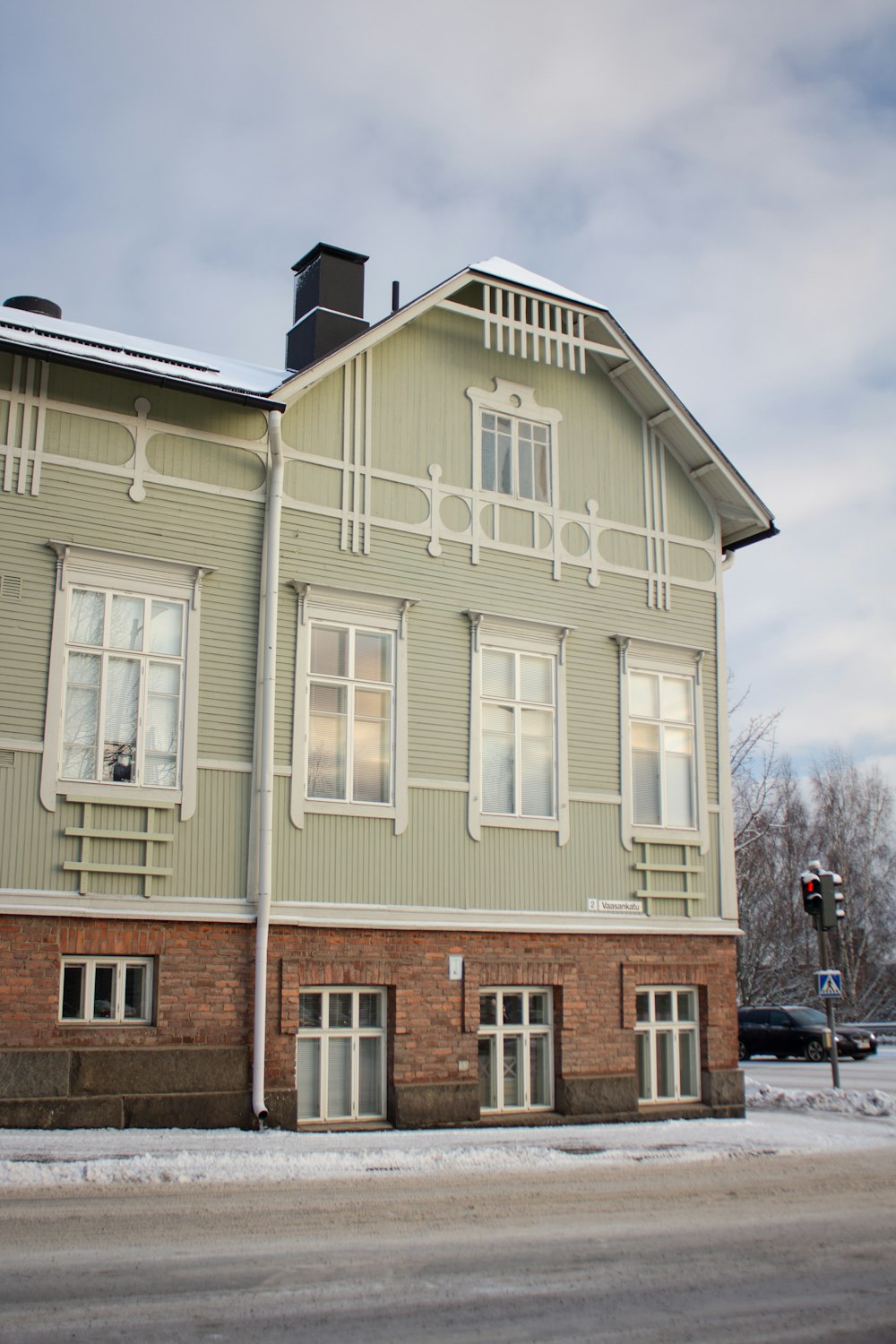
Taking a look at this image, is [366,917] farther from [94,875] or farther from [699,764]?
[699,764]

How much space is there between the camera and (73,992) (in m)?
13.1

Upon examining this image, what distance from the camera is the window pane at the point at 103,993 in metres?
13.1

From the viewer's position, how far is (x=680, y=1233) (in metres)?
9.44

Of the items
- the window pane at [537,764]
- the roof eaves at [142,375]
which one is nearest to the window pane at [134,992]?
the window pane at [537,764]

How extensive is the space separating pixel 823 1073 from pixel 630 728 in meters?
14.3

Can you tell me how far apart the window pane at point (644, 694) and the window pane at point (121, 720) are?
257 inches

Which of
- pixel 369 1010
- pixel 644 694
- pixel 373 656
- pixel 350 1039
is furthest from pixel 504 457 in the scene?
pixel 350 1039

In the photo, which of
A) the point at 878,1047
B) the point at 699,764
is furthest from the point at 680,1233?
the point at 878,1047

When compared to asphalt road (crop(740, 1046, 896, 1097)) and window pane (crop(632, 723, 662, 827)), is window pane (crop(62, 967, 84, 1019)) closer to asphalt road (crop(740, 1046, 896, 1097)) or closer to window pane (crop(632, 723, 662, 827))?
window pane (crop(632, 723, 662, 827))

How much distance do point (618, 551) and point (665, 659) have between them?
1545 millimetres

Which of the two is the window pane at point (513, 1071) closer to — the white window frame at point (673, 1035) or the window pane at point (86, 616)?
the white window frame at point (673, 1035)

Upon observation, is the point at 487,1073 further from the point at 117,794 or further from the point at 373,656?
the point at 117,794

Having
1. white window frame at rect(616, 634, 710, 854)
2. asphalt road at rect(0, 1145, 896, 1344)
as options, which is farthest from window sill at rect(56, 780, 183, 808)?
white window frame at rect(616, 634, 710, 854)

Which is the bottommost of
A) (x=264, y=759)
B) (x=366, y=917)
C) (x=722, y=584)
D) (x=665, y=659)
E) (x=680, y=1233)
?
(x=680, y=1233)
